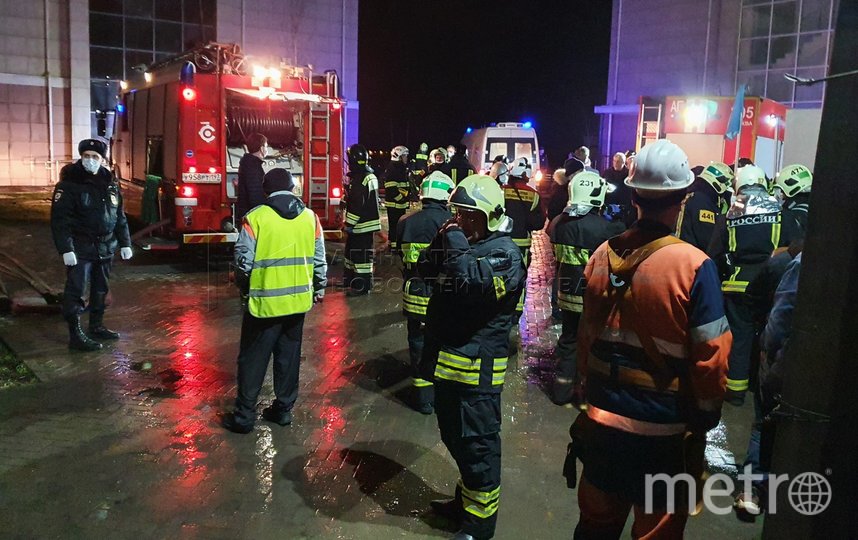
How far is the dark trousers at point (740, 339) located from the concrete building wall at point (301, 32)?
66.5 feet

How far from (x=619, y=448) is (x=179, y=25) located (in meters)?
23.6

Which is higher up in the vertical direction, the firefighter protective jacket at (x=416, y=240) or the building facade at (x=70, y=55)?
the building facade at (x=70, y=55)

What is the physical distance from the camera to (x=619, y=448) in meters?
2.69

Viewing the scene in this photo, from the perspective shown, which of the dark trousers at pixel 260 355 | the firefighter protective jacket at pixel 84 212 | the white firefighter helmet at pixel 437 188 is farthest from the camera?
the firefighter protective jacket at pixel 84 212

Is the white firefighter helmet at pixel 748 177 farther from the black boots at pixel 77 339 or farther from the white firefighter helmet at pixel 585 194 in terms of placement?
the black boots at pixel 77 339

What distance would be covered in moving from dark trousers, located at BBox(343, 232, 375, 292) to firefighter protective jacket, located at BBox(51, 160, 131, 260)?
11.0 ft

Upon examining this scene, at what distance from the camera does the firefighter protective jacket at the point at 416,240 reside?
5.46m

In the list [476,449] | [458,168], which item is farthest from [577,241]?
[458,168]

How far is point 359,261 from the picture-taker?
9.73m

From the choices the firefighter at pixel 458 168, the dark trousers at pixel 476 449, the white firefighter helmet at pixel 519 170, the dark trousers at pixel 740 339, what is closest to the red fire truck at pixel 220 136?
the firefighter at pixel 458 168

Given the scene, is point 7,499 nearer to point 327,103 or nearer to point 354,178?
point 354,178

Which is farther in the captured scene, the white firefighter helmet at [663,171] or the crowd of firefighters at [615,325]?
the white firefighter helmet at [663,171]

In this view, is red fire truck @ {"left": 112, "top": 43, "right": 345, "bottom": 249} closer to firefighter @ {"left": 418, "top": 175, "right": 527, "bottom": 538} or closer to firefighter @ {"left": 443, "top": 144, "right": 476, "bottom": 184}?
Result: firefighter @ {"left": 443, "top": 144, "right": 476, "bottom": 184}

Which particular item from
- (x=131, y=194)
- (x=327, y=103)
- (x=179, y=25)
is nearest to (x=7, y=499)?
(x=327, y=103)
